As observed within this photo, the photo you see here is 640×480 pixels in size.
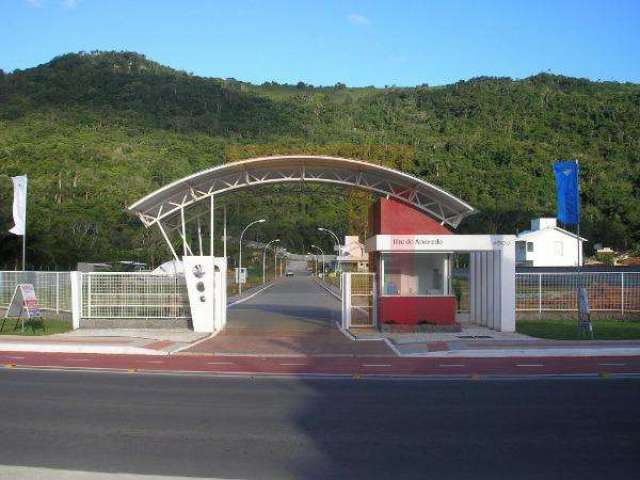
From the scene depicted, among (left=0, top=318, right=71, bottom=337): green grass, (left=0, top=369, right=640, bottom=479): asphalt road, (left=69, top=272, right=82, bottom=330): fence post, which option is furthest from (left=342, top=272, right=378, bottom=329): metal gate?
(left=0, top=369, right=640, bottom=479): asphalt road

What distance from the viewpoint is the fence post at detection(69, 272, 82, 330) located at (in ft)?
88.3

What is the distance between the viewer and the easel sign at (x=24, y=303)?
25.6 meters

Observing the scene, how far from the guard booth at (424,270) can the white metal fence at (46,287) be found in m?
11.3

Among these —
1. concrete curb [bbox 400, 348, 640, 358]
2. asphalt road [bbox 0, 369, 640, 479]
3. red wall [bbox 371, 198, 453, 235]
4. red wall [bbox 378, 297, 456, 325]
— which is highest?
red wall [bbox 371, 198, 453, 235]

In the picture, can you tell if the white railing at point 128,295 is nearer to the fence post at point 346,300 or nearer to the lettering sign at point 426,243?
the fence post at point 346,300

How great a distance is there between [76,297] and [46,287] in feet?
14.4

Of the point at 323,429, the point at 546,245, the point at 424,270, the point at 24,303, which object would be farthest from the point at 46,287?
the point at 546,245

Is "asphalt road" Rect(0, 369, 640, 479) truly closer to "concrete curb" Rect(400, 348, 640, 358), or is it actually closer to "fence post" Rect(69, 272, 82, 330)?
"concrete curb" Rect(400, 348, 640, 358)

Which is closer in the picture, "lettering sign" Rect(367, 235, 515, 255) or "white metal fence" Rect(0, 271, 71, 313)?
"lettering sign" Rect(367, 235, 515, 255)

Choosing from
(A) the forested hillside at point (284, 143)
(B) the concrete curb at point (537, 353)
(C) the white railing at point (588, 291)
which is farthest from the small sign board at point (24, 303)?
(A) the forested hillside at point (284, 143)

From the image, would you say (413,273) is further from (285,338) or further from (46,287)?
(46,287)

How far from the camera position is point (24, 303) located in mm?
25562

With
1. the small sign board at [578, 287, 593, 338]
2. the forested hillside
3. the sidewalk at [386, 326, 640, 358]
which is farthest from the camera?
the forested hillside

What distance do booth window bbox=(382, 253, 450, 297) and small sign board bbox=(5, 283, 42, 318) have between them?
11283 mm
